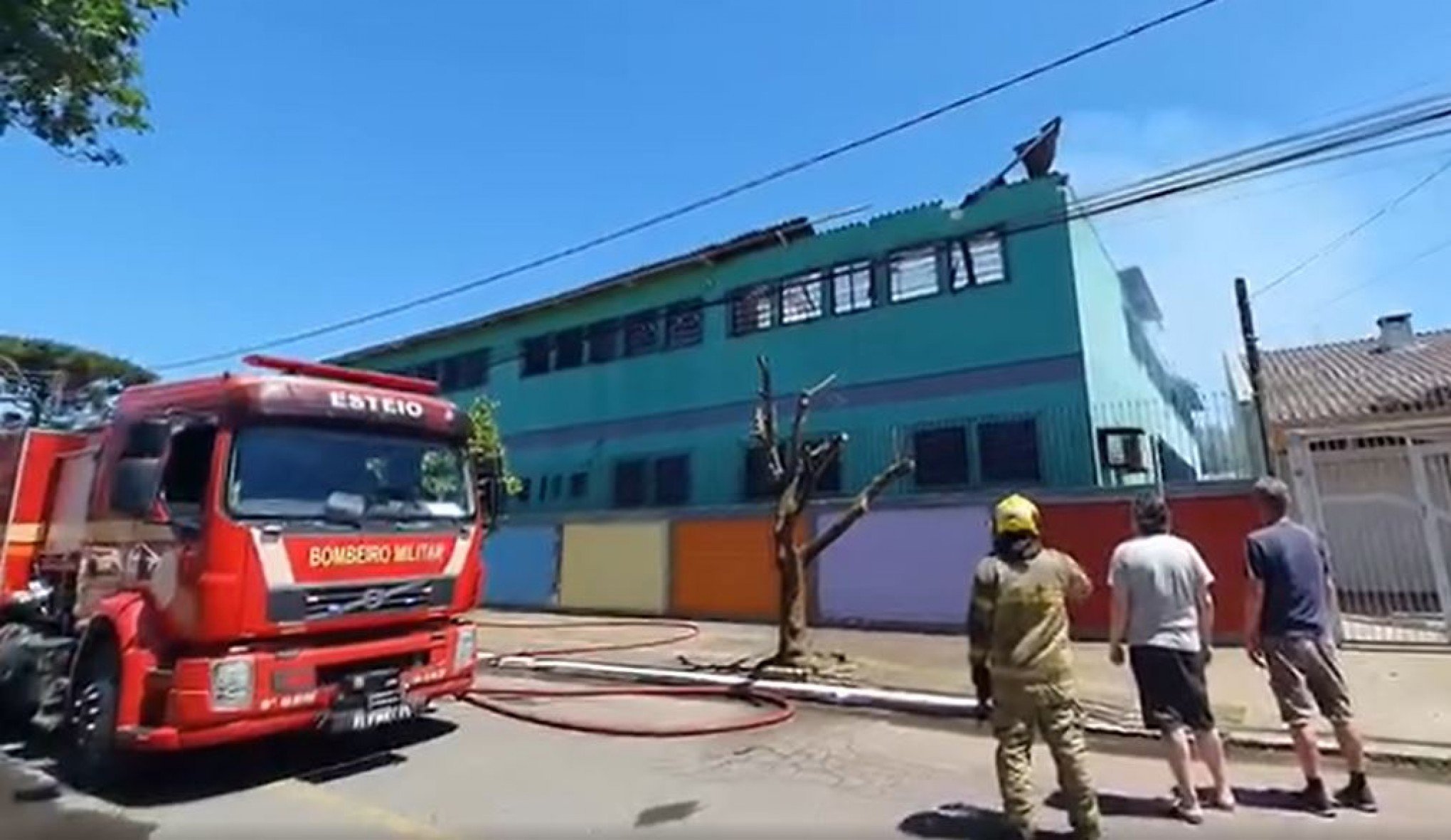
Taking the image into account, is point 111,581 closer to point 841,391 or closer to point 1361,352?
point 841,391

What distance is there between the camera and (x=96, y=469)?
23.2 feet

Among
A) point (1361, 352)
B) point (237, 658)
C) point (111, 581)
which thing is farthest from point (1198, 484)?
point (111, 581)

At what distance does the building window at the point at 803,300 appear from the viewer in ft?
61.0

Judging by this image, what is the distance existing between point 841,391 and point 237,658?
1374cm

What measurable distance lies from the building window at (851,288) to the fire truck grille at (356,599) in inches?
509

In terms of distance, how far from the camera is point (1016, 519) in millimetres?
4496

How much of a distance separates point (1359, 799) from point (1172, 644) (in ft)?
4.83

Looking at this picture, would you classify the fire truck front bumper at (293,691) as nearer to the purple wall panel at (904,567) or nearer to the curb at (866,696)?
the curb at (866,696)

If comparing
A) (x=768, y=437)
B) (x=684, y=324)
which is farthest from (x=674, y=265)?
(x=768, y=437)

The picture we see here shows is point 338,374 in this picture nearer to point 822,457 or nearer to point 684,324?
point 822,457

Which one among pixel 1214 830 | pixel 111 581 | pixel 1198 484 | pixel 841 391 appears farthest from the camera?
pixel 841 391

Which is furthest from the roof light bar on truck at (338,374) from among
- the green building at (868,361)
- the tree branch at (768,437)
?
the green building at (868,361)

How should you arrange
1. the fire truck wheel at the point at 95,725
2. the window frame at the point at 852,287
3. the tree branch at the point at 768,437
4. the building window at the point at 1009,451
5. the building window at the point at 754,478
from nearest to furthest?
the fire truck wheel at the point at 95,725 < the tree branch at the point at 768,437 < the building window at the point at 1009,451 < the window frame at the point at 852,287 < the building window at the point at 754,478

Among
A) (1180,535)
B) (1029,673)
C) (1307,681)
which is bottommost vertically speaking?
(1307,681)
